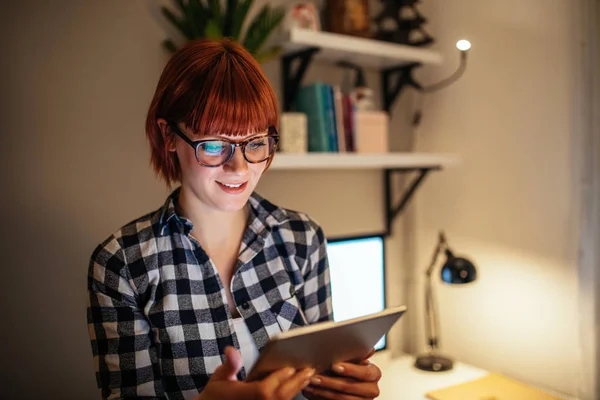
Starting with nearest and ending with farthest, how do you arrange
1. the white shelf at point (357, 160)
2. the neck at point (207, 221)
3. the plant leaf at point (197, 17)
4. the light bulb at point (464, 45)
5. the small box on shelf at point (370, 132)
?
the neck at point (207, 221), the plant leaf at point (197, 17), the white shelf at point (357, 160), the small box on shelf at point (370, 132), the light bulb at point (464, 45)

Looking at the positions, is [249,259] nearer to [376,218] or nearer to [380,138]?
[380,138]

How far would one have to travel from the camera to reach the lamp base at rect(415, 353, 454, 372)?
1.74 metres

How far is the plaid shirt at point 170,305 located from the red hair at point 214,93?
19 centimetres

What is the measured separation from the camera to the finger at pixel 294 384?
77cm

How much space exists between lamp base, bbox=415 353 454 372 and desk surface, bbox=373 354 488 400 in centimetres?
1

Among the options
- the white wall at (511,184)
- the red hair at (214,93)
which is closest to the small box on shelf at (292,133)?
the red hair at (214,93)

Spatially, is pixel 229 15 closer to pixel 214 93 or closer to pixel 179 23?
pixel 179 23

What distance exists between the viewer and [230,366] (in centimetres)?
76

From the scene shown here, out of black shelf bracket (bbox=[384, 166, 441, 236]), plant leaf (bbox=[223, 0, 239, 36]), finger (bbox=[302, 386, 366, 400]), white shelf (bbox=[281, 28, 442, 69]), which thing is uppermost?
plant leaf (bbox=[223, 0, 239, 36])

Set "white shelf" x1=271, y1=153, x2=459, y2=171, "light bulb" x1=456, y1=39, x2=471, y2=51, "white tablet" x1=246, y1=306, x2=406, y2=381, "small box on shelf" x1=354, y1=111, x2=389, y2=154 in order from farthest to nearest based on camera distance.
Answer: "light bulb" x1=456, y1=39, x2=471, y2=51, "small box on shelf" x1=354, y1=111, x2=389, y2=154, "white shelf" x1=271, y1=153, x2=459, y2=171, "white tablet" x1=246, y1=306, x2=406, y2=381

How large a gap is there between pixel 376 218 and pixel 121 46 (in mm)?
1089

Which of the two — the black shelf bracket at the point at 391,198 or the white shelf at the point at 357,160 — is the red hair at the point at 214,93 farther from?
the black shelf bracket at the point at 391,198

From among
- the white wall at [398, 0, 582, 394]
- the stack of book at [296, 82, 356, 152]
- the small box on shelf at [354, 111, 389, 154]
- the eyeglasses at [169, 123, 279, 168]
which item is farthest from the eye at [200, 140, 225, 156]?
the white wall at [398, 0, 582, 394]

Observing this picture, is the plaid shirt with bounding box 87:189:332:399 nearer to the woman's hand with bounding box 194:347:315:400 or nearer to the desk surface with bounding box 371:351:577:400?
the woman's hand with bounding box 194:347:315:400
